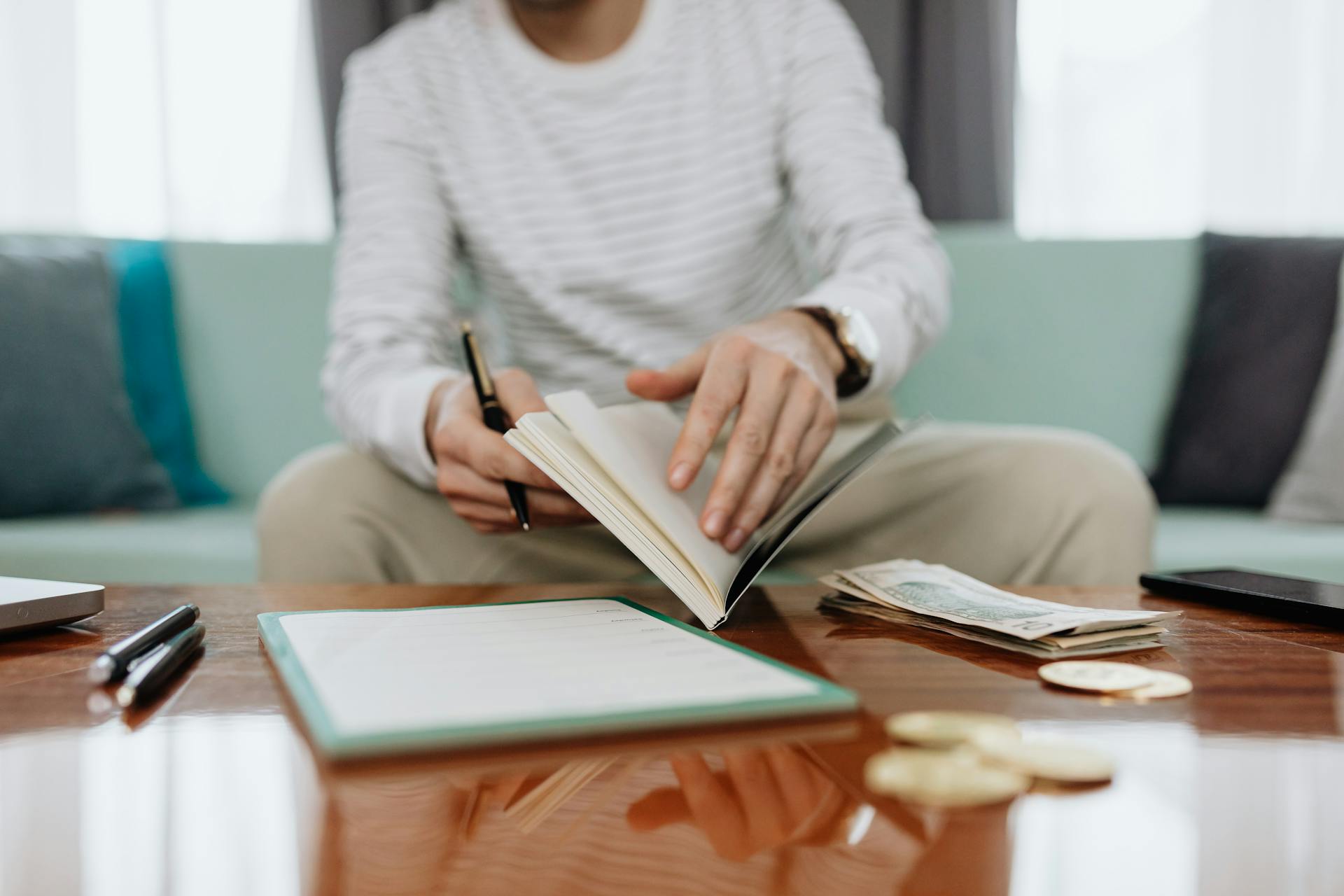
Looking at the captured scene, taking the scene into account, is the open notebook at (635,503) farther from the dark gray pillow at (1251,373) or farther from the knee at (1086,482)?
the dark gray pillow at (1251,373)

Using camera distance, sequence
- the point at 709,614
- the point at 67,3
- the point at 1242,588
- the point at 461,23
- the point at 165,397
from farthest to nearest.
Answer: the point at 67,3 → the point at 165,397 → the point at 461,23 → the point at 1242,588 → the point at 709,614

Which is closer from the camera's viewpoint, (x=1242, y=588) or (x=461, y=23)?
(x=1242, y=588)

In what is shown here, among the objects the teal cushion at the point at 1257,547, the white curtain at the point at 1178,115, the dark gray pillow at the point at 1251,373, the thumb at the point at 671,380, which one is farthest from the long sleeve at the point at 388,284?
the white curtain at the point at 1178,115

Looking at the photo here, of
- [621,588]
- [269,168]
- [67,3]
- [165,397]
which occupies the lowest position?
[621,588]

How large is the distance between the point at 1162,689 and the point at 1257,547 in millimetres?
979

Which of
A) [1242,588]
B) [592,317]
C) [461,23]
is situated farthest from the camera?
[461,23]

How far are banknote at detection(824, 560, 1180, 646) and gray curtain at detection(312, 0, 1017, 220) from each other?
164 centimetres

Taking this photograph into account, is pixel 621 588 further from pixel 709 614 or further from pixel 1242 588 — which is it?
pixel 1242 588

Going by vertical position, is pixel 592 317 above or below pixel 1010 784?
above

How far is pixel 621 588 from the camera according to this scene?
73 centimetres

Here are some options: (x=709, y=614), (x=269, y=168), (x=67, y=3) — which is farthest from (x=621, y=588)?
(x=67, y=3)

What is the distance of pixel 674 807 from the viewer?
31 cm

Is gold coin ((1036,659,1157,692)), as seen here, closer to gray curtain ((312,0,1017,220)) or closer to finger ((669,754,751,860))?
finger ((669,754,751,860))

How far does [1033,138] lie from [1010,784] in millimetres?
2174
